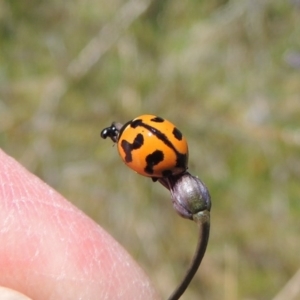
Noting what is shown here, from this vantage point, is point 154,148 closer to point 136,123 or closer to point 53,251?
point 136,123

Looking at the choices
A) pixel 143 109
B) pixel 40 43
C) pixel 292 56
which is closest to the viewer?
pixel 292 56

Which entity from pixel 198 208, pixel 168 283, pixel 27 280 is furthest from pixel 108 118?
pixel 198 208

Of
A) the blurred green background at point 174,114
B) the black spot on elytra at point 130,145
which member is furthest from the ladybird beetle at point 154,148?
the blurred green background at point 174,114

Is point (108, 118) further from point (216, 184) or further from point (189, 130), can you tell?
point (216, 184)

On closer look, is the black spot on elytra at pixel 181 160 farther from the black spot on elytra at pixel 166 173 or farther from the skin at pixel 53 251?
the skin at pixel 53 251

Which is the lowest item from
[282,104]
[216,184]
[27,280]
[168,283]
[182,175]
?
[168,283]

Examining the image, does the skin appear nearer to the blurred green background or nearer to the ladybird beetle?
the ladybird beetle

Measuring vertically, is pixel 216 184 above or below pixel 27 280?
above

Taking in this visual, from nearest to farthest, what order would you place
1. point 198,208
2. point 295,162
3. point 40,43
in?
1. point 198,208
2. point 295,162
3. point 40,43
